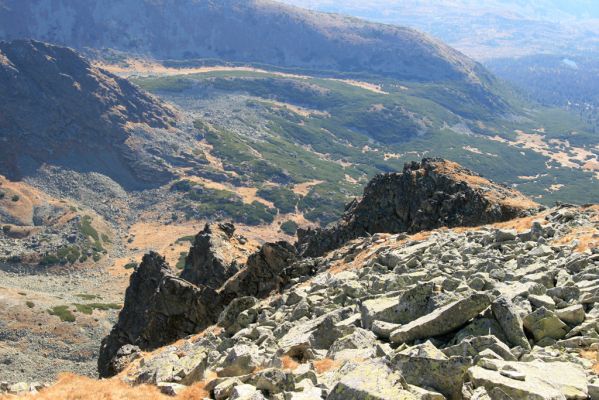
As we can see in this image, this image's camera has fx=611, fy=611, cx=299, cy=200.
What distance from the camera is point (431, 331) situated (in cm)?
2317

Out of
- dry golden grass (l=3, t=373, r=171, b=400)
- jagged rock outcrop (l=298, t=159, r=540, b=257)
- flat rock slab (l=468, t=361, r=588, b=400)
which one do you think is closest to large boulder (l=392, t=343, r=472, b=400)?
flat rock slab (l=468, t=361, r=588, b=400)

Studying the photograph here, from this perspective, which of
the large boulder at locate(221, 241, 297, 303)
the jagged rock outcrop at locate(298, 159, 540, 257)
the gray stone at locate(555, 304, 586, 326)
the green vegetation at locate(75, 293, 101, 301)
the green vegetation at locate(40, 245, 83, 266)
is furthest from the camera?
the green vegetation at locate(40, 245, 83, 266)

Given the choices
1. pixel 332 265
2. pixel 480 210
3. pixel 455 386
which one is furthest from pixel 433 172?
pixel 455 386

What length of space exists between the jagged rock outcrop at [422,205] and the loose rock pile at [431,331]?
21.0 m

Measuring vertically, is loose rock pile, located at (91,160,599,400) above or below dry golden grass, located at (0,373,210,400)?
above

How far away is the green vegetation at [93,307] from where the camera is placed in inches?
4811

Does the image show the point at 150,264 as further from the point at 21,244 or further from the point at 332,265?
the point at 21,244

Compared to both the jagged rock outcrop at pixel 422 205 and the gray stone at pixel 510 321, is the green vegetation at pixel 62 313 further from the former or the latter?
the gray stone at pixel 510 321

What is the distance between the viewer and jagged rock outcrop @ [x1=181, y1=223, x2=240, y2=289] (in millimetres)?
73188

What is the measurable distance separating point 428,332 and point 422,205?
172ft

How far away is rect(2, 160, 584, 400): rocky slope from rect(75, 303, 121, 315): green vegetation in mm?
82099

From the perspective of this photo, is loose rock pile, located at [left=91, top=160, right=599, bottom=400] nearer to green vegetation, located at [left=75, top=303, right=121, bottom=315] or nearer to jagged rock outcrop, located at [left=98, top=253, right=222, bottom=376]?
jagged rock outcrop, located at [left=98, top=253, right=222, bottom=376]

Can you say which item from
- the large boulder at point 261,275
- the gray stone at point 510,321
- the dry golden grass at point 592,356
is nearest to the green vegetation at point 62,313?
the large boulder at point 261,275

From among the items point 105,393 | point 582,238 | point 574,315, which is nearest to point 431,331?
point 574,315
